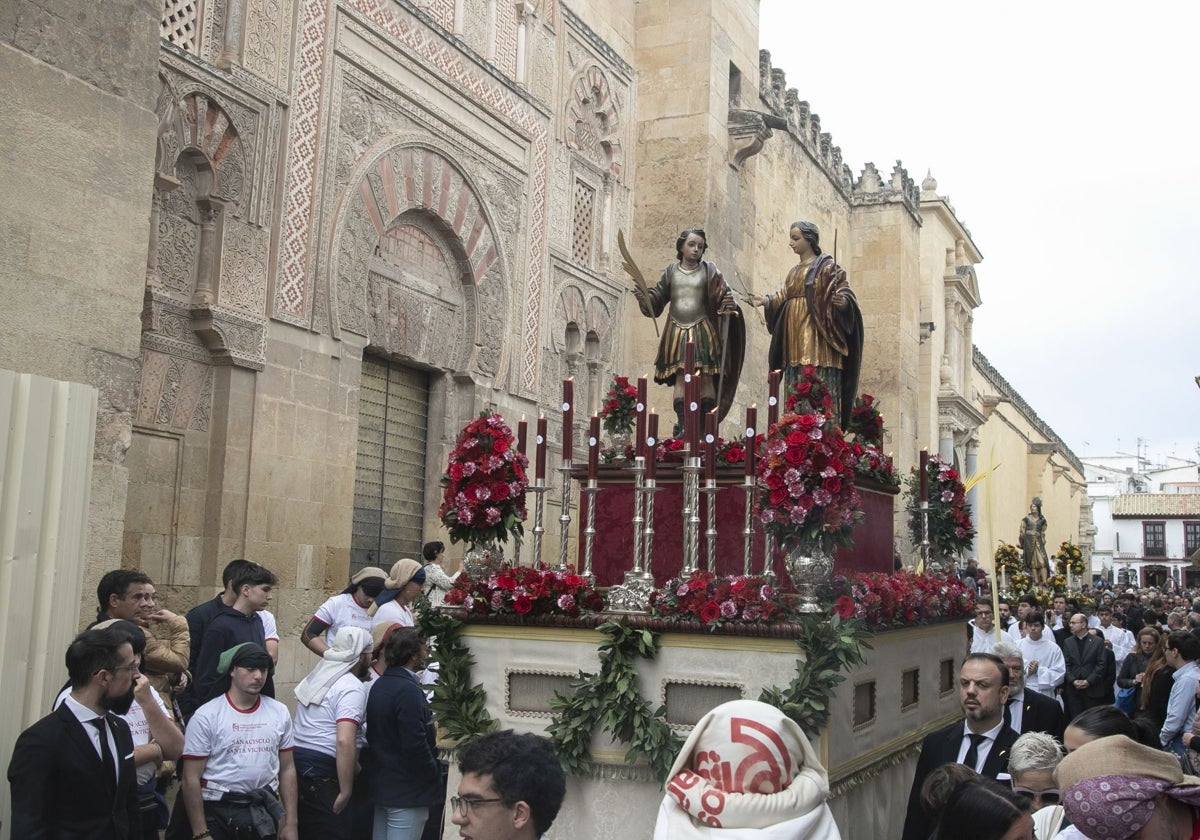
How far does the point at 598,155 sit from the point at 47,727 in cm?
1258

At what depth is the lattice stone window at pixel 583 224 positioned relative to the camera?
15250mm

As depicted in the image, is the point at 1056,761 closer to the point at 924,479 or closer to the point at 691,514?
the point at 691,514

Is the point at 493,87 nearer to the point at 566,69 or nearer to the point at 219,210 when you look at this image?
the point at 566,69

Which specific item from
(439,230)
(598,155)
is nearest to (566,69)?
(598,155)

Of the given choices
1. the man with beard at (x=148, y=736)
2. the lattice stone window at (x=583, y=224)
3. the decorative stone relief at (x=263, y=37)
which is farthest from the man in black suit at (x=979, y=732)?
the lattice stone window at (x=583, y=224)

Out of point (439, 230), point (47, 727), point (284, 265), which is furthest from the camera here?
point (439, 230)

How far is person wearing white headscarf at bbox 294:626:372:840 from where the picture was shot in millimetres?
6051

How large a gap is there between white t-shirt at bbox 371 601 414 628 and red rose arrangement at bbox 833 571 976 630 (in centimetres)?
317

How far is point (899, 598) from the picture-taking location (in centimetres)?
711

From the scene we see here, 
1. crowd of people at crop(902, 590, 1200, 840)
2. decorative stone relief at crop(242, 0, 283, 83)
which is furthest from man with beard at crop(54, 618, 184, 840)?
decorative stone relief at crop(242, 0, 283, 83)

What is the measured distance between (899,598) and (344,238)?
644cm

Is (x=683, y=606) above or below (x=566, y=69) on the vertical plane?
below

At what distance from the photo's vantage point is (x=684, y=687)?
6227mm

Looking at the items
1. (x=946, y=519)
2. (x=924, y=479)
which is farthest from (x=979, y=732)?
(x=946, y=519)
